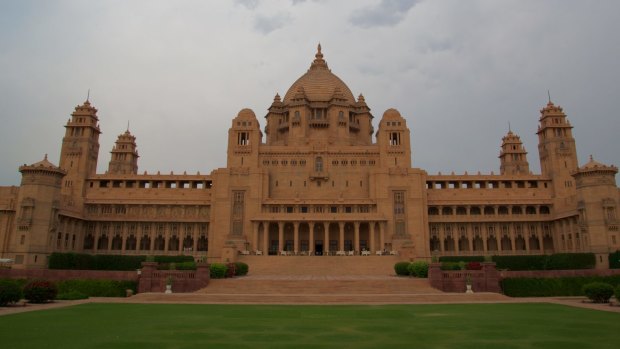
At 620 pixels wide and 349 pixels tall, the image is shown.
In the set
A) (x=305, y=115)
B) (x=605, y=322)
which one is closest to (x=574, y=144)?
(x=305, y=115)

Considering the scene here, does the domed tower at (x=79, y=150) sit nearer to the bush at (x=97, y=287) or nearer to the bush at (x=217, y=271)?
the bush at (x=97, y=287)

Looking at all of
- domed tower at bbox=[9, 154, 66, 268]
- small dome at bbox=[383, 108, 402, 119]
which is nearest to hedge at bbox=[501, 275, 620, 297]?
small dome at bbox=[383, 108, 402, 119]

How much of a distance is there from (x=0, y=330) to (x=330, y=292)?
66.9 ft

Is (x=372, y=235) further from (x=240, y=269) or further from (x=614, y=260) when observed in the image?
(x=614, y=260)

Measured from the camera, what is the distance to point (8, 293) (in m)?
22.6

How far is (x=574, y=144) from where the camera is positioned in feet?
239

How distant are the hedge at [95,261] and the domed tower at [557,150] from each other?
5711cm

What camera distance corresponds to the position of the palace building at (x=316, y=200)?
64125mm

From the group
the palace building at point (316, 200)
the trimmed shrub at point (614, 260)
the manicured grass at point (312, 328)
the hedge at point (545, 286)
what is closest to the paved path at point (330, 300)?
the hedge at point (545, 286)

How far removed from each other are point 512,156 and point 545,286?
65.4 metres

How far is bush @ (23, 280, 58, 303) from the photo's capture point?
82.0ft

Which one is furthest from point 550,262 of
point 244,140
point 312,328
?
point 244,140

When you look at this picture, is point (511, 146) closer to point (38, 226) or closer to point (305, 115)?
point (305, 115)

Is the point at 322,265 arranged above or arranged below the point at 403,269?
above
